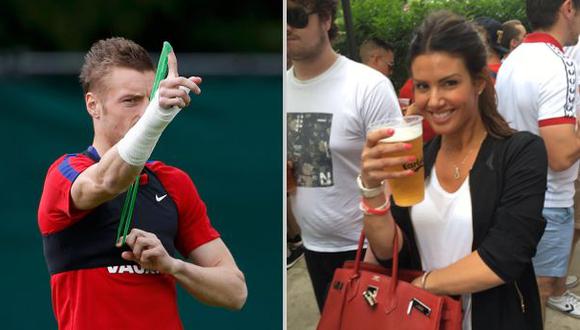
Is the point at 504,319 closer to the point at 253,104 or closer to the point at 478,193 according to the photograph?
the point at 478,193

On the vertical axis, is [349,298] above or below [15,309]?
above

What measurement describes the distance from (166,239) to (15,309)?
88 cm

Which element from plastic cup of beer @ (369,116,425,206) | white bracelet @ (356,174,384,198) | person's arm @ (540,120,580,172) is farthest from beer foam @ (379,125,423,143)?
person's arm @ (540,120,580,172)

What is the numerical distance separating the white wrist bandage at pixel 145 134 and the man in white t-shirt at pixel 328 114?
0.54m

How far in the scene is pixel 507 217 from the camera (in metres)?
1.63

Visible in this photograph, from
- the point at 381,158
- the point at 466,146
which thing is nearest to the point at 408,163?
the point at 381,158

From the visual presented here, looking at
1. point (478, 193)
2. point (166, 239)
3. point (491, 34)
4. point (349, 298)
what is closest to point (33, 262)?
point (166, 239)

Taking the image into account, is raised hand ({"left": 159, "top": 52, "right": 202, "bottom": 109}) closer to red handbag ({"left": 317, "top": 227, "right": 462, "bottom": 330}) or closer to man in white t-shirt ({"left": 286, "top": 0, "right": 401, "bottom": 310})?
man in white t-shirt ({"left": 286, "top": 0, "right": 401, "bottom": 310})

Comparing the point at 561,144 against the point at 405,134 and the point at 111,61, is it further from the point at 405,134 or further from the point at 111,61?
the point at 111,61

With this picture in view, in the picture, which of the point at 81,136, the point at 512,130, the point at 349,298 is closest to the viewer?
the point at 512,130

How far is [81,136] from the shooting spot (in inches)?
85.0

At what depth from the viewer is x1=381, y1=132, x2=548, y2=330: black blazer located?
1.63m

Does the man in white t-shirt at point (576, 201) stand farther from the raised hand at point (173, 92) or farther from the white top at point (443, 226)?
the raised hand at point (173, 92)

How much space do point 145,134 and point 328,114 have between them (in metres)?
0.59
